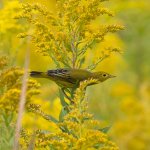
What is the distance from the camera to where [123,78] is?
14.6 metres

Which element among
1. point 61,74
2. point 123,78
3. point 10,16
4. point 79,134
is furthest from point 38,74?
point 123,78

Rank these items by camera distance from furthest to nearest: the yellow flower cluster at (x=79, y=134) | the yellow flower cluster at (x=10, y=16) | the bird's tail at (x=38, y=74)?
the yellow flower cluster at (x=10, y=16) < the bird's tail at (x=38, y=74) < the yellow flower cluster at (x=79, y=134)

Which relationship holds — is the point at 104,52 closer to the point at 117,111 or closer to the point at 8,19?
the point at 8,19

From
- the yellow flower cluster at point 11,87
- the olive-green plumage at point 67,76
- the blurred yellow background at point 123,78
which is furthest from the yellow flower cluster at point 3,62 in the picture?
the blurred yellow background at point 123,78

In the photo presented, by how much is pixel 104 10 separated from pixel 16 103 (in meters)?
0.87

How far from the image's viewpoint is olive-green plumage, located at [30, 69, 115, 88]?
4.95m

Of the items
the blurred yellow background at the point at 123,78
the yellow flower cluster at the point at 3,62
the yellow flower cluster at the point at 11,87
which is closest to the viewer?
the yellow flower cluster at the point at 11,87

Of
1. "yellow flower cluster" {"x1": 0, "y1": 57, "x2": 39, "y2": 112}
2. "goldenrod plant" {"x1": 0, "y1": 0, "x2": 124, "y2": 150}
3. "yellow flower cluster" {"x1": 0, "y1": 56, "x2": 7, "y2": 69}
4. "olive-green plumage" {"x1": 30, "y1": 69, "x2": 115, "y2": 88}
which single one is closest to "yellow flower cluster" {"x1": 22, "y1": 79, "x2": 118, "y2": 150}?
"goldenrod plant" {"x1": 0, "y1": 0, "x2": 124, "y2": 150}

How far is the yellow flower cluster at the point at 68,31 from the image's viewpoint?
5121 mm

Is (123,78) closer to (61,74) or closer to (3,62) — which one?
(3,62)

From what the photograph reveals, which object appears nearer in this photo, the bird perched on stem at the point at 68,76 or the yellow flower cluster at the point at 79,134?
the yellow flower cluster at the point at 79,134

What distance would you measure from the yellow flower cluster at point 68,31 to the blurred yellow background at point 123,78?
229 centimetres

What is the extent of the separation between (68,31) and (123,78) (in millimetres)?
9513

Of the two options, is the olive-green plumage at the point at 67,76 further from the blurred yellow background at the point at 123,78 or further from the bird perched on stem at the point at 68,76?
the blurred yellow background at the point at 123,78
